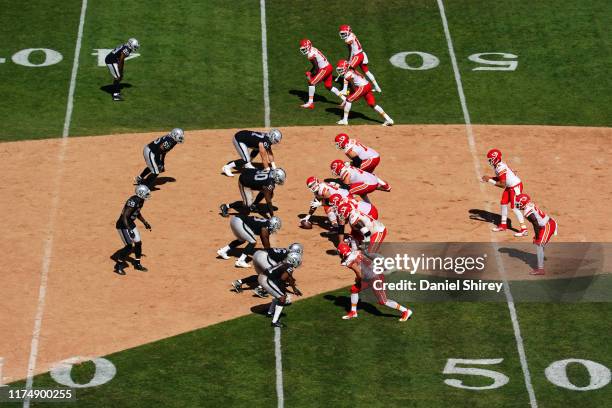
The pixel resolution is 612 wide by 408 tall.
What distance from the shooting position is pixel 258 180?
37.1m

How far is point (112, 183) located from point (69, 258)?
14.4 feet

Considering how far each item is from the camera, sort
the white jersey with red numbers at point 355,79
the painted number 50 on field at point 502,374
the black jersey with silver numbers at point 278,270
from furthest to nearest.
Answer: the white jersey with red numbers at point 355,79, the black jersey with silver numbers at point 278,270, the painted number 50 on field at point 502,374

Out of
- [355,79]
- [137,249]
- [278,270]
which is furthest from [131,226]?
[355,79]

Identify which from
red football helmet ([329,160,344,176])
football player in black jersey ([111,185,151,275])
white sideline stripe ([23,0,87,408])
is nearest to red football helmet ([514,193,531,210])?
red football helmet ([329,160,344,176])

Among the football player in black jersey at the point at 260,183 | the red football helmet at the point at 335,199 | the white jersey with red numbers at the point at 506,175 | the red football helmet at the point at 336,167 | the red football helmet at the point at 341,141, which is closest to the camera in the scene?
the red football helmet at the point at 335,199

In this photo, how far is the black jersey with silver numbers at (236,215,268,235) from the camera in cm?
3462

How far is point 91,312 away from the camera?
3381cm

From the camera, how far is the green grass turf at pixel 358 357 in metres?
30.9

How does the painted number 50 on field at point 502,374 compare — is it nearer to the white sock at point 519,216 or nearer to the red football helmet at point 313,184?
the white sock at point 519,216

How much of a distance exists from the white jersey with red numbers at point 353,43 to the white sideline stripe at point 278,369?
13.9 metres

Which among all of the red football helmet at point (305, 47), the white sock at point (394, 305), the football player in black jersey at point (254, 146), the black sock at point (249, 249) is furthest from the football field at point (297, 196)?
the red football helmet at point (305, 47)

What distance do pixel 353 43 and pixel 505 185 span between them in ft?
30.4

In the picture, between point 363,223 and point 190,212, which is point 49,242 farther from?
point 363,223

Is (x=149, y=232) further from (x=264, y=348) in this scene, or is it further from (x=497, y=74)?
(x=497, y=74)
